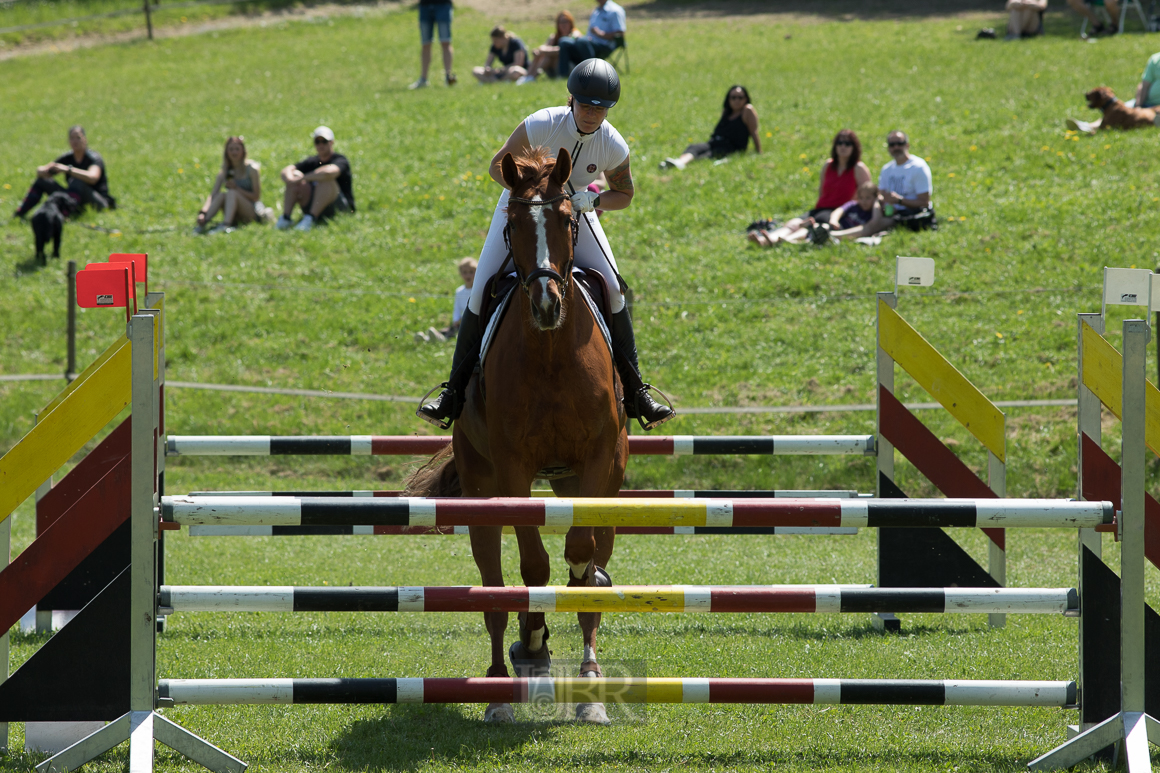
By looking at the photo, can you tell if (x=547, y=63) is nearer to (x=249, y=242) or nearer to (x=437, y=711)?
(x=249, y=242)

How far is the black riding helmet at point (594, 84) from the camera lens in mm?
5121

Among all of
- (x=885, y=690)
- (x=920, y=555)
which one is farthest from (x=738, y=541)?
(x=885, y=690)

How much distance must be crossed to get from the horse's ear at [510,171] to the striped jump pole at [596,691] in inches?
83.5

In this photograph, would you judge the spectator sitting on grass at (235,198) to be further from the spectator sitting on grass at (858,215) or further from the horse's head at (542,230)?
the horse's head at (542,230)

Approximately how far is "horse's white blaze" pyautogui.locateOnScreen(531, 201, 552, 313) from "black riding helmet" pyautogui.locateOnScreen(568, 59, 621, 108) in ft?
2.73

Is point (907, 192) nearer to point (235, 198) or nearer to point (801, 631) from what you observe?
point (801, 631)

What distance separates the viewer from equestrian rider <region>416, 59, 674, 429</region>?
5.23m

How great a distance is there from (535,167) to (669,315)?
312 inches

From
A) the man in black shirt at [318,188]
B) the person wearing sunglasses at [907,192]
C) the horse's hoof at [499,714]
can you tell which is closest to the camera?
the horse's hoof at [499,714]

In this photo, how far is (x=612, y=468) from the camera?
203 inches

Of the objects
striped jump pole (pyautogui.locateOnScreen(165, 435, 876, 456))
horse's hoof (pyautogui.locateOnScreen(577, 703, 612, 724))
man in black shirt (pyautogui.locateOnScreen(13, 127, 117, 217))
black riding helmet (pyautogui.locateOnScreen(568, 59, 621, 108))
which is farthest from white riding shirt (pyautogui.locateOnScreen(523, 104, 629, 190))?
man in black shirt (pyautogui.locateOnScreen(13, 127, 117, 217))

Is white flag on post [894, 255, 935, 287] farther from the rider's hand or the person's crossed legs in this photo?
the person's crossed legs

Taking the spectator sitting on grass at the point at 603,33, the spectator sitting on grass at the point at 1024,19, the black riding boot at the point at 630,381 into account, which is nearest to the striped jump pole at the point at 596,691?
the black riding boot at the point at 630,381

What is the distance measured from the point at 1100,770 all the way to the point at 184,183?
17.0 metres
